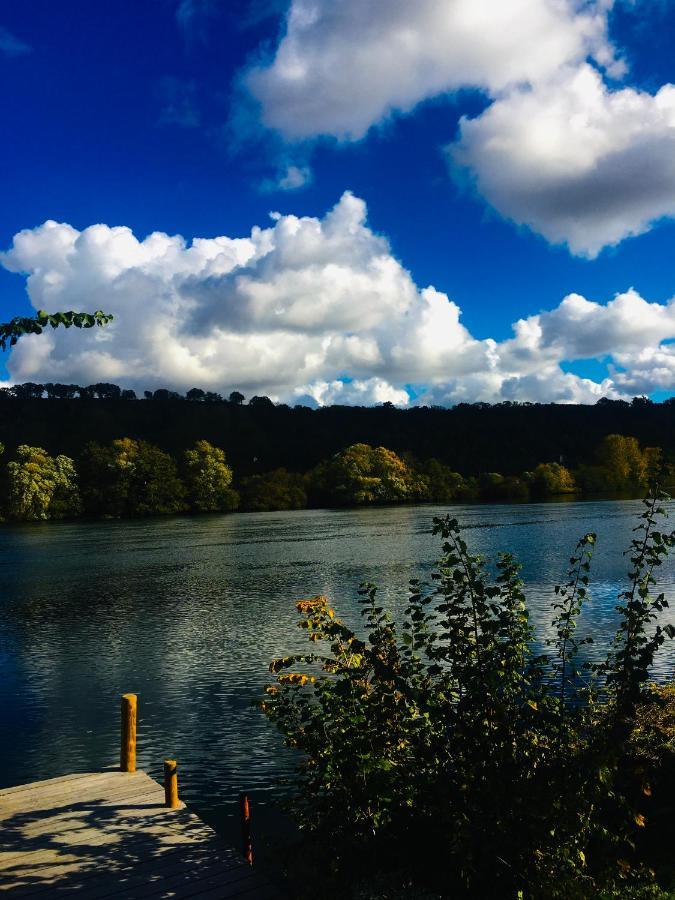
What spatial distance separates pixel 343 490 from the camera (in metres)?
129

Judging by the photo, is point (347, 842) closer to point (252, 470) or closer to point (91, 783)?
point (91, 783)

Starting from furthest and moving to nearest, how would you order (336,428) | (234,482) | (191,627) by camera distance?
(336,428) → (234,482) → (191,627)

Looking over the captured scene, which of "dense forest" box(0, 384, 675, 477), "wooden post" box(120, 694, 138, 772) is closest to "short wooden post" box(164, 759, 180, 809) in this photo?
"wooden post" box(120, 694, 138, 772)

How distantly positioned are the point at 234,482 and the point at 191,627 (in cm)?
10842

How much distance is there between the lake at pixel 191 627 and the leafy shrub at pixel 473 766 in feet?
14.6

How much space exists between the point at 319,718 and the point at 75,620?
24.4 meters

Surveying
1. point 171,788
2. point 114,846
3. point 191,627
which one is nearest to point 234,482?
point 191,627

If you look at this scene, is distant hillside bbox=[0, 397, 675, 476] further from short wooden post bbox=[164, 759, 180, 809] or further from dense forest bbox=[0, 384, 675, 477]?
short wooden post bbox=[164, 759, 180, 809]

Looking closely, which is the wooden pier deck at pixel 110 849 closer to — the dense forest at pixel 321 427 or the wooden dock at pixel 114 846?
the wooden dock at pixel 114 846

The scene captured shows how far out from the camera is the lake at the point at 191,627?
1441 centimetres

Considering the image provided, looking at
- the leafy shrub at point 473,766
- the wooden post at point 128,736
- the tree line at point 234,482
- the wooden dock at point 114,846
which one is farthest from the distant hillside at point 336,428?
the leafy shrub at point 473,766

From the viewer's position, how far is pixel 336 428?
181 metres

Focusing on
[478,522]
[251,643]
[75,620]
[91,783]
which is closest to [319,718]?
[91,783]

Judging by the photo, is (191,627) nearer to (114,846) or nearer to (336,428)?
(114,846)
